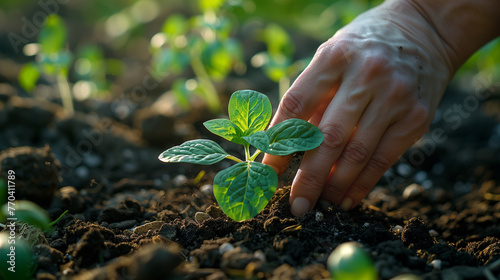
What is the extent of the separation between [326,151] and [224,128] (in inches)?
15.9

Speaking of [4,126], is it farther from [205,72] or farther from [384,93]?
[384,93]

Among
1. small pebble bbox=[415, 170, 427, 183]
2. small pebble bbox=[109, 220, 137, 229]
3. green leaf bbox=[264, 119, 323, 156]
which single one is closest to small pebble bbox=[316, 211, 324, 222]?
green leaf bbox=[264, 119, 323, 156]

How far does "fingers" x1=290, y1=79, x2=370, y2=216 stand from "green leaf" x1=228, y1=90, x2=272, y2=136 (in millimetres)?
233

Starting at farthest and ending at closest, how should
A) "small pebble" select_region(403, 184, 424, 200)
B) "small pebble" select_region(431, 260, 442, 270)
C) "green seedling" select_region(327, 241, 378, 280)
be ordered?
1. "small pebble" select_region(403, 184, 424, 200)
2. "small pebble" select_region(431, 260, 442, 270)
3. "green seedling" select_region(327, 241, 378, 280)

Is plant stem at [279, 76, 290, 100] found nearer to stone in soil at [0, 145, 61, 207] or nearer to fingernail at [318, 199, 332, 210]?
fingernail at [318, 199, 332, 210]

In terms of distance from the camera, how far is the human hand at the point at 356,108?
4.93ft

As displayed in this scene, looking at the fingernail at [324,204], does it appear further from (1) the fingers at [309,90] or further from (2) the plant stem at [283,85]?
(2) the plant stem at [283,85]

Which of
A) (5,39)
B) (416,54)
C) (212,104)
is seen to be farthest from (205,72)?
(5,39)

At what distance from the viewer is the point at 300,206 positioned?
1.48m

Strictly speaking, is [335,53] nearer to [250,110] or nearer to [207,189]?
[250,110]

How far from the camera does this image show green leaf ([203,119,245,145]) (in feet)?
4.75

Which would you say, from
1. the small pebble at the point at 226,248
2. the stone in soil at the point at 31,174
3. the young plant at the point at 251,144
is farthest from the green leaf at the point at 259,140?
the stone in soil at the point at 31,174

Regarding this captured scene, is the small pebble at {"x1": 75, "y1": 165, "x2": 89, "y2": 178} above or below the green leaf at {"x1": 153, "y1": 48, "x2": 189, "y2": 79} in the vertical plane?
below

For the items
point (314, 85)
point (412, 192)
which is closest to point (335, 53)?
point (314, 85)
